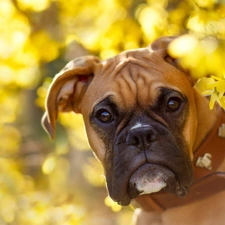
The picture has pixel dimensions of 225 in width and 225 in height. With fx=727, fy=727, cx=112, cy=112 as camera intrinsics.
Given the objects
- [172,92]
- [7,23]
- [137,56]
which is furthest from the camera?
[7,23]

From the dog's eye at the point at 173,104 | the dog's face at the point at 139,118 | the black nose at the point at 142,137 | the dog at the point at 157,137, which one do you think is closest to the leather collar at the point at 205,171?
the dog at the point at 157,137

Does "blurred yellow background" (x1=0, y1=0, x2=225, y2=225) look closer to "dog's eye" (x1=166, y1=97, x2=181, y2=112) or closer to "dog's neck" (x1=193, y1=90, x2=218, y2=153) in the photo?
"dog's neck" (x1=193, y1=90, x2=218, y2=153)

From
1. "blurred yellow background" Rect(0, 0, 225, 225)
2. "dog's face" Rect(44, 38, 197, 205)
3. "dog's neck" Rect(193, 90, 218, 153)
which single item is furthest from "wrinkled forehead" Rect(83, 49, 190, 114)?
"blurred yellow background" Rect(0, 0, 225, 225)

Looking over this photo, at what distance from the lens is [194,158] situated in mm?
3775

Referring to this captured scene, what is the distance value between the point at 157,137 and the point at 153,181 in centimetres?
22

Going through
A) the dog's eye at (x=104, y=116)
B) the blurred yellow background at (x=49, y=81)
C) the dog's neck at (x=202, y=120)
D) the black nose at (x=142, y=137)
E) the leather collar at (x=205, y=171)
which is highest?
the black nose at (x=142, y=137)

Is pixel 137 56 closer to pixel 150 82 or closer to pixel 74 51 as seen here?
pixel 150 82

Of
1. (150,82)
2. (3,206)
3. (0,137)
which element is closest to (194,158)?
(150,82)

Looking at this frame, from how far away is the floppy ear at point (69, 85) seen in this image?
4062 millimetres

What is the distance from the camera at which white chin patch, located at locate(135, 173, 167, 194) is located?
3566 millimetres

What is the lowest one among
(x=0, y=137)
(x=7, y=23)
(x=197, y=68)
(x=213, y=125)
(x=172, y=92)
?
(x=0, y=137)

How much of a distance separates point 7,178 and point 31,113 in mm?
1787

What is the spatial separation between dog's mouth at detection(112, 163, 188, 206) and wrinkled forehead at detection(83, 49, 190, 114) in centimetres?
36

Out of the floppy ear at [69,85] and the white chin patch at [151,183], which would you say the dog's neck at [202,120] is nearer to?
the white chin patch at [151,183]
